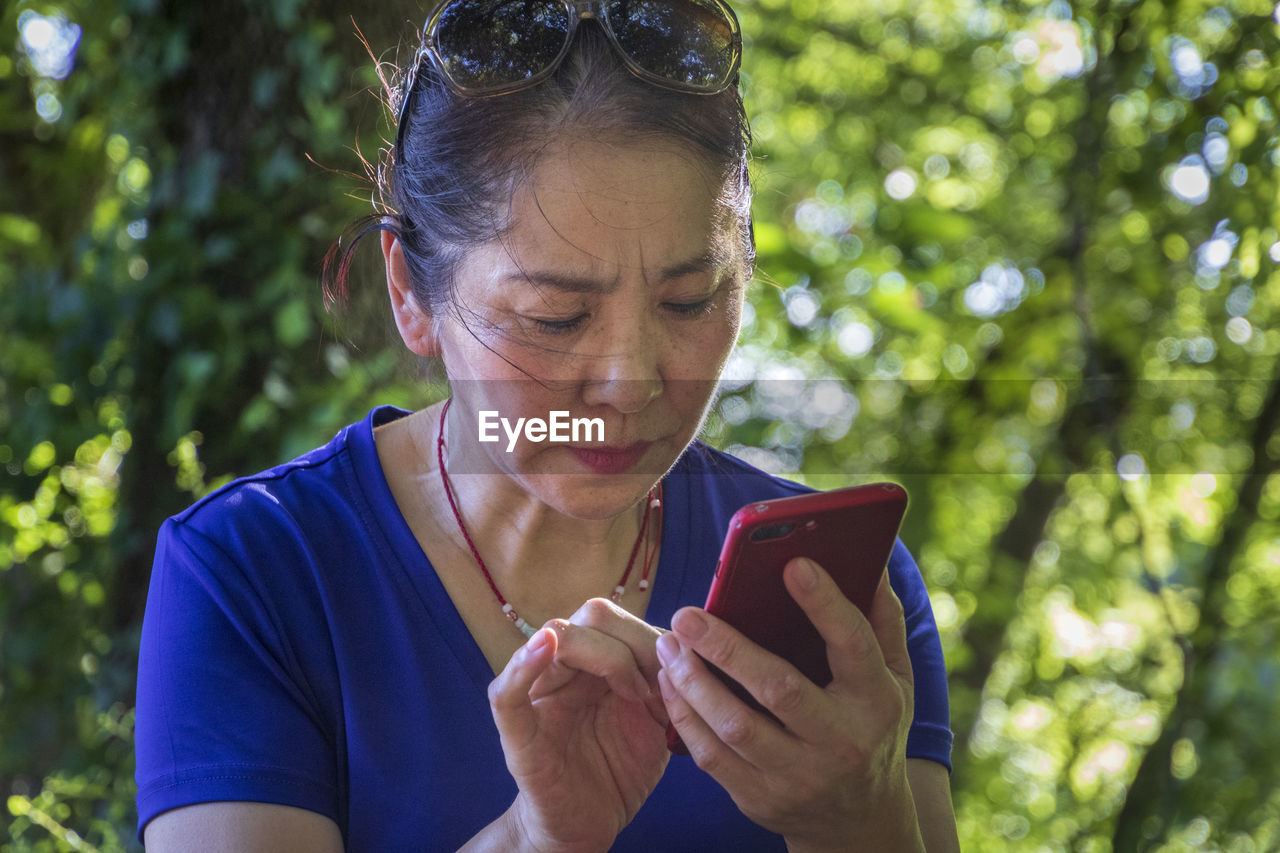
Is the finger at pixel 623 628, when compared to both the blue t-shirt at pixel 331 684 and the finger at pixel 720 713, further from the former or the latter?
the blue t-shirt at pixel 331 684

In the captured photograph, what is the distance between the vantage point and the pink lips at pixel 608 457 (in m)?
1.06

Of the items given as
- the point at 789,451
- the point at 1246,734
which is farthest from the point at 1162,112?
the point at 1246,734

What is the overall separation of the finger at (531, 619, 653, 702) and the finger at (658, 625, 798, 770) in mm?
33

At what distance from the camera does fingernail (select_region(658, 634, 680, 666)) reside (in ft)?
2.89

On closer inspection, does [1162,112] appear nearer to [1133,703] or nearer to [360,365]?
[1133,703]

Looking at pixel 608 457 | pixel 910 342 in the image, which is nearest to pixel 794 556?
pixel 608 457

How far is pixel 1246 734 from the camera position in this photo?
2.24 metres

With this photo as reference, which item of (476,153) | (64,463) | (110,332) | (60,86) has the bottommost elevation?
(64,463)

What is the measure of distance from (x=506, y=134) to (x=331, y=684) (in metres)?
0.54

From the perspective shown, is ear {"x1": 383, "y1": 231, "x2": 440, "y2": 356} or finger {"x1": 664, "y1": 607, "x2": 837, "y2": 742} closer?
finger {"x1": 664, "y1": 607, "x2": 837, "y2": 742}

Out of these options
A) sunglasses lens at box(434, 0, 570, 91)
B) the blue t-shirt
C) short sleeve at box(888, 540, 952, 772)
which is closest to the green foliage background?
Answer: the blue t-shirt

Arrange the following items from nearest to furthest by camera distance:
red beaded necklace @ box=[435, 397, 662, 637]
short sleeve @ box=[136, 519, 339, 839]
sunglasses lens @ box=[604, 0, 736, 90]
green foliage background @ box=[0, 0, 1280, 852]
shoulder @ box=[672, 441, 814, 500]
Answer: short sleeve @ box=[136, 519, 339, 839]
sunglasses lens @ box=[604, 0, 736, 90]
red beaded necklace @ box=[435, 397, 662, 637]
shoulder @ box=[672, 441, 814, 500]
green foliage background @ box=[0, 0, 1280, 852]

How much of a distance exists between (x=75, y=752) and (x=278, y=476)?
1.12m

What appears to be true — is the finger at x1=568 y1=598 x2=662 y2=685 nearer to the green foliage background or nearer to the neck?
the neck
